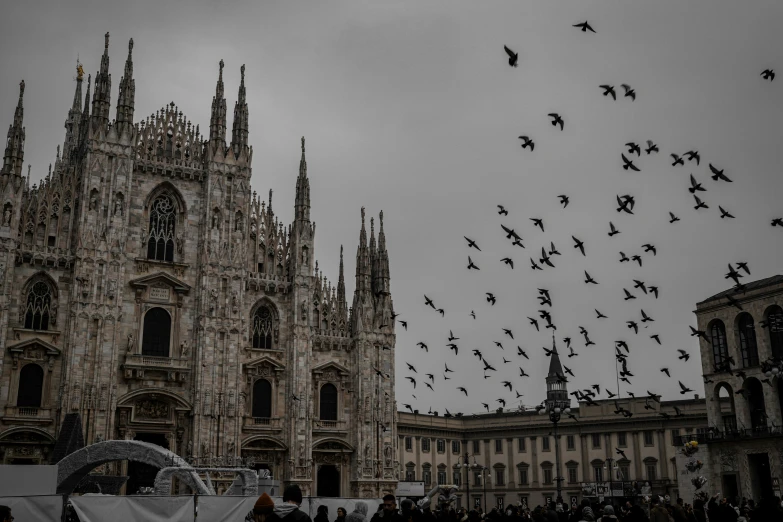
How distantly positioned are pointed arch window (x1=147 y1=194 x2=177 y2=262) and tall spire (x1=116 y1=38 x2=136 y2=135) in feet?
14.5

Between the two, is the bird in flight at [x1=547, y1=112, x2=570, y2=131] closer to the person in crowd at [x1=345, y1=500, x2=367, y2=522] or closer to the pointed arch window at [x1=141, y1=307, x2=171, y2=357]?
the person in crowd at [x1=345, y1=500, x2=367, y2=522]

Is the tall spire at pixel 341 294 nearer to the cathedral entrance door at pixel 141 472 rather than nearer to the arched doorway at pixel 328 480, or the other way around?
the arched doorway at pixel 328 480

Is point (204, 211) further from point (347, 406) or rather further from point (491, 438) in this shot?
point (491, 438)

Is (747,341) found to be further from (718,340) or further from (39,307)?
(39,307)

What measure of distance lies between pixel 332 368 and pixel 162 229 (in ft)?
42.1

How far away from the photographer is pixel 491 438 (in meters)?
85.6

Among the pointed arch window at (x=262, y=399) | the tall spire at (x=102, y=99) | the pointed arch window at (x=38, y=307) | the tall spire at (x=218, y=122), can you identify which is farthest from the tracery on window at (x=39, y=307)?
the tall spire at (x=218, y=122)

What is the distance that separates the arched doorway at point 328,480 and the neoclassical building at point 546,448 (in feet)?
98.4

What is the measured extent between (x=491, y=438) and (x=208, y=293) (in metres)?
48.1

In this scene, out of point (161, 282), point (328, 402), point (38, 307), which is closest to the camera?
point (38, 307)

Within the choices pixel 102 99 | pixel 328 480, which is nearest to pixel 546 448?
pixel 328 480

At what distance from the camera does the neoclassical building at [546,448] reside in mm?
76000

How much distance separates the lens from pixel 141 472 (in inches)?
1674

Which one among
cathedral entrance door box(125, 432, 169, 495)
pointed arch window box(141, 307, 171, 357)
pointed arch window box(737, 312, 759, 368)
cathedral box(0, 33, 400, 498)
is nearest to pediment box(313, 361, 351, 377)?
cathedral box(0, 33, 400, 498)
